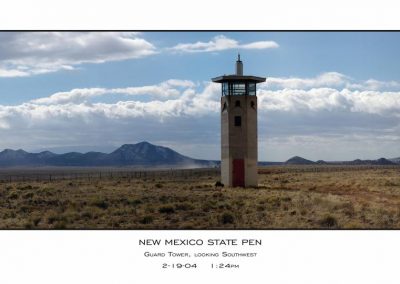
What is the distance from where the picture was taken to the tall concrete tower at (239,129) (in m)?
36.4

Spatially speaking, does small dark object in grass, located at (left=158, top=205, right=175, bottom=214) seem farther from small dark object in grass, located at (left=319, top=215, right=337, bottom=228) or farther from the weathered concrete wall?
the weathered concrete wall

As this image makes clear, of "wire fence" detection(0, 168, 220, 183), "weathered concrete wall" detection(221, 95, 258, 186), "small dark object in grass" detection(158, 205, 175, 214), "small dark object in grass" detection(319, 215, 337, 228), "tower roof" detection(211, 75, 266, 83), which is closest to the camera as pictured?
"small dark object in grass" detection(319, 215, 337, 228)

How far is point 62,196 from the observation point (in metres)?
33.3

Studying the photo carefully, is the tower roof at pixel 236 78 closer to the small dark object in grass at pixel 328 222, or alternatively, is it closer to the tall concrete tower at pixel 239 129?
the tall concrete tower at pixel 239 129

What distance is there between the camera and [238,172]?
36.6m

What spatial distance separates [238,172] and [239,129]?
9.21 feet

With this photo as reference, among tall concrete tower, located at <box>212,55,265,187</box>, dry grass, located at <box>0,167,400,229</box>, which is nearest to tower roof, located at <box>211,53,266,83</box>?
tall concrete tower, located at <box>212,55,265,187</box>

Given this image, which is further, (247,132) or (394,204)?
(247,132)

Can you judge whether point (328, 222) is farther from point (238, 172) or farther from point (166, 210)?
point (238, 172)

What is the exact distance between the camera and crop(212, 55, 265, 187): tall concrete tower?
3644 cm

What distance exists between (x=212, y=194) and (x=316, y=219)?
34.1ft

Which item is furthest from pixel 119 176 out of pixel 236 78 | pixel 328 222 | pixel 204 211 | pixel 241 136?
pixel 328 222
